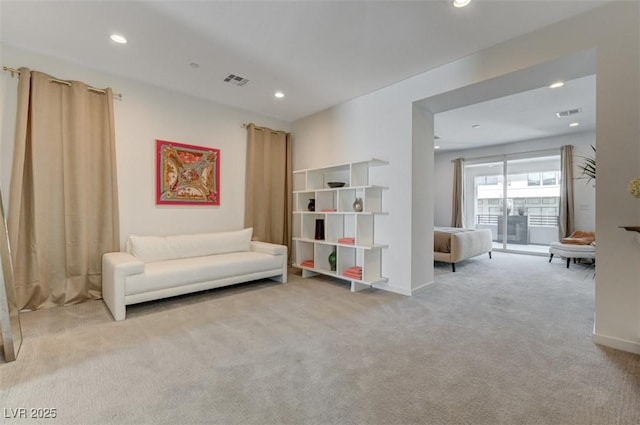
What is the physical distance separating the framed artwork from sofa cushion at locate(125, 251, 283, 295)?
0.92 metres

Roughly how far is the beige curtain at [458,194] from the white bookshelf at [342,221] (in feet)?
15.8

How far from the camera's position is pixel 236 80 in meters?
3.61

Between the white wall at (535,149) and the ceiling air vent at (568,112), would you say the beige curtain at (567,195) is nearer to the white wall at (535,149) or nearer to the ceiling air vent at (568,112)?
the white wall at (535,149)

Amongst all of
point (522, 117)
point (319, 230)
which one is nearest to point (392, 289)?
point (319, 230)

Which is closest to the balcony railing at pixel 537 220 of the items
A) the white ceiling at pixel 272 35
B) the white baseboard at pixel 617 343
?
the white ceiling at pixel 272 35

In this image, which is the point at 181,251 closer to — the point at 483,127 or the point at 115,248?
the point at 115,248

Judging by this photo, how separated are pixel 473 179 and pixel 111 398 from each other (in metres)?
8.79

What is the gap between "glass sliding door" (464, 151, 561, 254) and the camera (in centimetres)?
681

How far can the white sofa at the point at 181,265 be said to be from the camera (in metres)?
2.78

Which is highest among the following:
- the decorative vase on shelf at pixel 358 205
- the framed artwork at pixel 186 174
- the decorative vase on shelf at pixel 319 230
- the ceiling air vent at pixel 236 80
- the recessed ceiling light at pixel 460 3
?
the ceiling air vent at pixel 236 80

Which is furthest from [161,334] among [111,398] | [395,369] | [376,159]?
[376,159]

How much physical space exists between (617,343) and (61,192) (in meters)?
5.28

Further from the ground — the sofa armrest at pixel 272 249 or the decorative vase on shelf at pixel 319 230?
the decorative vase on shelf at pixel 319 230

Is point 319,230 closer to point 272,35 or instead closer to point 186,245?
point 186,245
